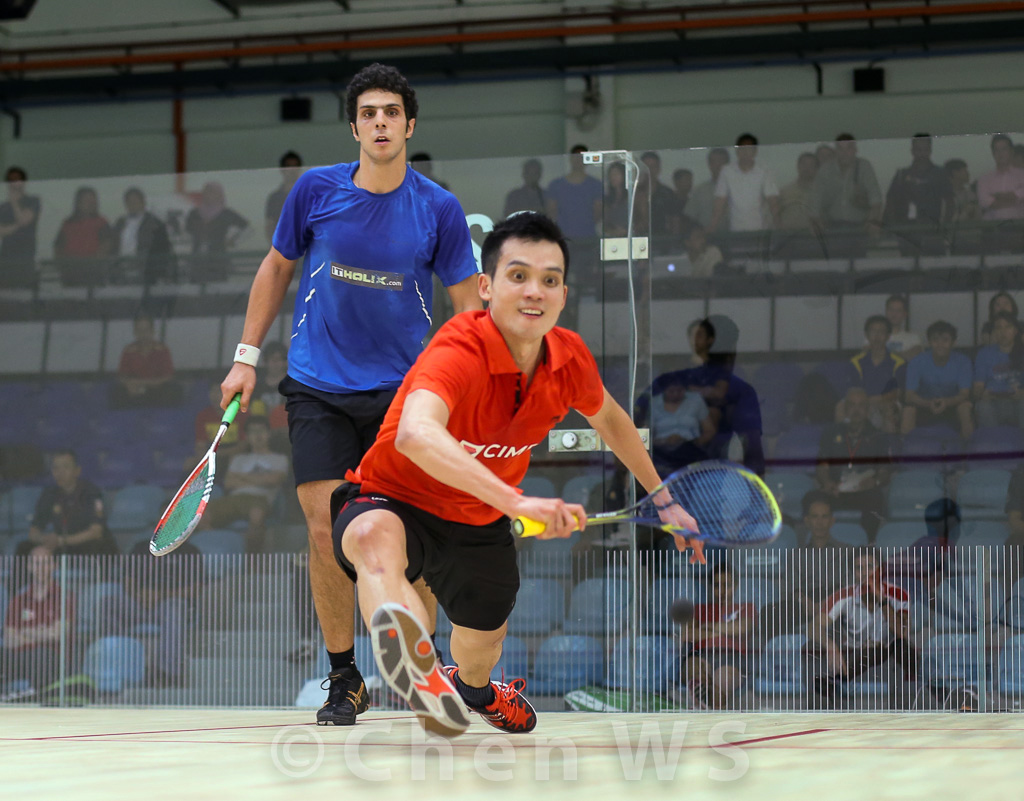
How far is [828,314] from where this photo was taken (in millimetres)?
3818

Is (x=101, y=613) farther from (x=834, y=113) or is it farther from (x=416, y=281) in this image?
(x=834, y=113)

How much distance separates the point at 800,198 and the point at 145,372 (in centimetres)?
230

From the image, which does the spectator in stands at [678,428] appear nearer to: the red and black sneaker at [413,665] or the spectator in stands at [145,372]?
the spectator in stands at [145,372]

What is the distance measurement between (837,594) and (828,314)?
0.87 m

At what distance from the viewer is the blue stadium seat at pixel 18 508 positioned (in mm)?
4199

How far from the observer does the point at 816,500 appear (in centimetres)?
373

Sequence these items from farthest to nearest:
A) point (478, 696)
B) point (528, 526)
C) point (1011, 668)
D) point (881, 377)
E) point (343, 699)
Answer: point (881, 377) < point (1011, 668) < point (343, 699) < point (478, 696) < point (528, 526)

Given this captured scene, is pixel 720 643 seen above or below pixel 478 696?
below

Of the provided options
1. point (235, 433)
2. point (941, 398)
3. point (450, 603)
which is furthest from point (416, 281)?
point (941, 398)

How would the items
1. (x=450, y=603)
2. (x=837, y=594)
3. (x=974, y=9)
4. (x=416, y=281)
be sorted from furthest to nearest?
1. (x=974, y=9)
2. (x=837, y=594)
3. (x=416, y=281)
4. (x=450, y=603)

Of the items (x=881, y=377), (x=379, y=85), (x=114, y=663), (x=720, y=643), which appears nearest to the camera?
(x=379, y=85)

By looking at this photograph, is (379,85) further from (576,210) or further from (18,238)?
(18,238)

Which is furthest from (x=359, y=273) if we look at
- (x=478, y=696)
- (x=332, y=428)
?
(x=478, y=696)

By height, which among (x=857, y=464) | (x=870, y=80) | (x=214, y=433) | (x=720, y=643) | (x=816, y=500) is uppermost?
(x=870, y=80)
